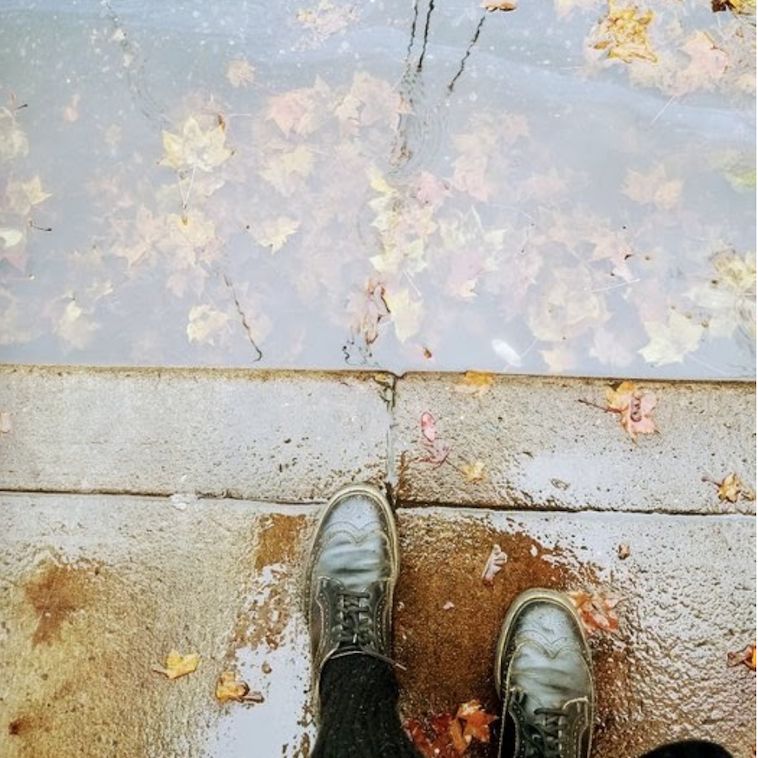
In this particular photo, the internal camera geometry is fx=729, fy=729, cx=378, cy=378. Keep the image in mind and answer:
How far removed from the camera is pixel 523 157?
2.50 metres

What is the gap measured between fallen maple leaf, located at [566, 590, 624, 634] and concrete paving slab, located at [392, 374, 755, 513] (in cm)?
26

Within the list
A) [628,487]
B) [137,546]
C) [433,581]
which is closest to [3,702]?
[137,546]

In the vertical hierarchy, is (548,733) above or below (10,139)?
below

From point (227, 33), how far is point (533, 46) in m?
1.12

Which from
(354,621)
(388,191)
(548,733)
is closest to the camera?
(548,733)

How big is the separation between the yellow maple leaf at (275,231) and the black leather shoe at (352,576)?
0.88 m

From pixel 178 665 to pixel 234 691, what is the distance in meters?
0.19

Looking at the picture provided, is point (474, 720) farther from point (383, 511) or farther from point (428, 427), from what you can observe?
point (428, 427)

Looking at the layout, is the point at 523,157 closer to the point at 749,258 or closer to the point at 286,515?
the point at 749,258

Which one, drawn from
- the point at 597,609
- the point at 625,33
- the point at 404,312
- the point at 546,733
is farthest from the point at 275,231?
the point at 546,733

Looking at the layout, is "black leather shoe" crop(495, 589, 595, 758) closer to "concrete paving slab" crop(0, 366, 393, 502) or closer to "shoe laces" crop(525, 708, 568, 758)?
"shoe laces" crop(525, 708, 568, 758)

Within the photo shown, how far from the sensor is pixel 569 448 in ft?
7.52

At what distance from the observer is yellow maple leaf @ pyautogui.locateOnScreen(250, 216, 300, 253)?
8.25 ft

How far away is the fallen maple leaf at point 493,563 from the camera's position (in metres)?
2.24
